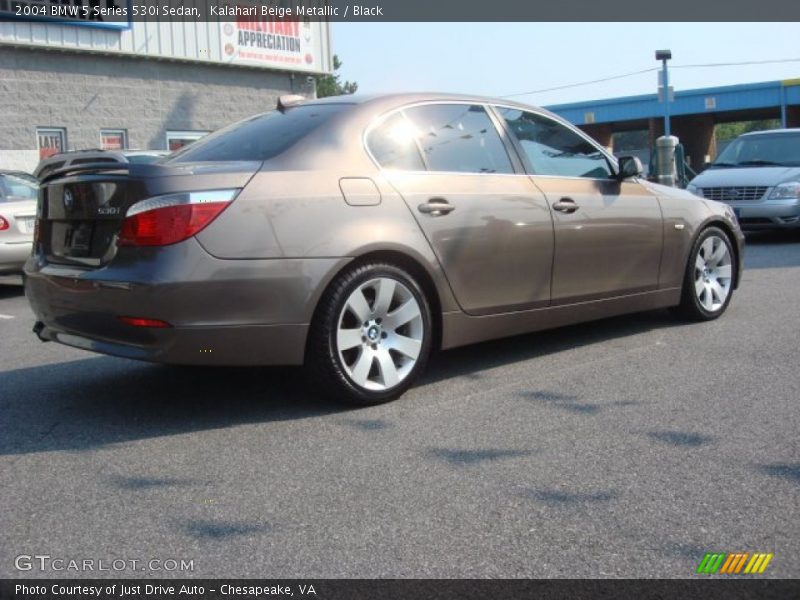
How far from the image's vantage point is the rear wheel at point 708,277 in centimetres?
641

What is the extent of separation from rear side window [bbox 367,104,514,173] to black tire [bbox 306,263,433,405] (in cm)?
60

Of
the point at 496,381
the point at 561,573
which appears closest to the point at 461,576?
the point at 561,573

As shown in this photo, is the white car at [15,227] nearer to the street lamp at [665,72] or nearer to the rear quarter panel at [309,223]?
the rear quarter panel at [309,223]

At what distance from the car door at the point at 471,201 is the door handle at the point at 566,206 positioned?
0.33 feet

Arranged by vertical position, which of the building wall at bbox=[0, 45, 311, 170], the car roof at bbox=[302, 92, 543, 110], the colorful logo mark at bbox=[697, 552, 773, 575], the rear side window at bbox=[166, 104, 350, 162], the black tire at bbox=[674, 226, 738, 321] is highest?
the building wall at bbox=[0, 45, 311, 170]

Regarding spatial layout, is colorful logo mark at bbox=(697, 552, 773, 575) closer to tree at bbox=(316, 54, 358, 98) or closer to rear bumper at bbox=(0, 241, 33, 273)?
rear bumper at bbox=(0, 241, 33, 273)

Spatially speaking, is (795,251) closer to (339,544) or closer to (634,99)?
(339,544)

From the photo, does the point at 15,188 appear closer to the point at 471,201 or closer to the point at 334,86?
the point at 471,201

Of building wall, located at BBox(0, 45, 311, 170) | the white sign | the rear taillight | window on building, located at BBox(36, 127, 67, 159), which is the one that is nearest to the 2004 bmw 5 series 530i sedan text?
the rear taillight

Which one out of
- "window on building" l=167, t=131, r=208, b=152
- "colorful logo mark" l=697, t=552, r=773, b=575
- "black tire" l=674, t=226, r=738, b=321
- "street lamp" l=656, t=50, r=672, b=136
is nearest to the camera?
"colorful logo mark" l=697, t=552, r=773, b=575

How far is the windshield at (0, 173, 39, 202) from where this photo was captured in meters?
9.85

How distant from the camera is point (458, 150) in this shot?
5148 millimetres

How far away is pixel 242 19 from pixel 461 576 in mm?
19467

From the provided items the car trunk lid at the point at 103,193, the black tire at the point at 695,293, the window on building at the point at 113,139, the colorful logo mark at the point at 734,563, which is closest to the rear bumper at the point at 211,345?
the car trunk lid at the point at 103,193
